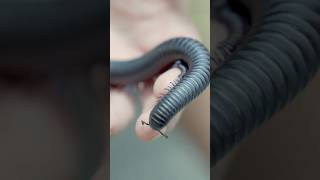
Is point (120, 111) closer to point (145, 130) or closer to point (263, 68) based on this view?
point (145, 130)

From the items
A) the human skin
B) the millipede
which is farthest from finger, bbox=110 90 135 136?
the millipede

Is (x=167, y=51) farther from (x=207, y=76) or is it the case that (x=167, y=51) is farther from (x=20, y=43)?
(x=20, y=43)

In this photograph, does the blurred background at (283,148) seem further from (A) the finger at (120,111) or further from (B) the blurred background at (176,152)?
(A) the finger at (120,111)

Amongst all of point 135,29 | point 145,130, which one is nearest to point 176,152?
point 145,130

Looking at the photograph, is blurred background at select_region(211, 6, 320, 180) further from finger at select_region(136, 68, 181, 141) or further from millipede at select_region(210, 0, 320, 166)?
finger at select_region(136, 68, 181, 141)

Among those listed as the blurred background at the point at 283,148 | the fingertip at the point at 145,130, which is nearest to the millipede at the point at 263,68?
the blurred background at the point at 283,148
